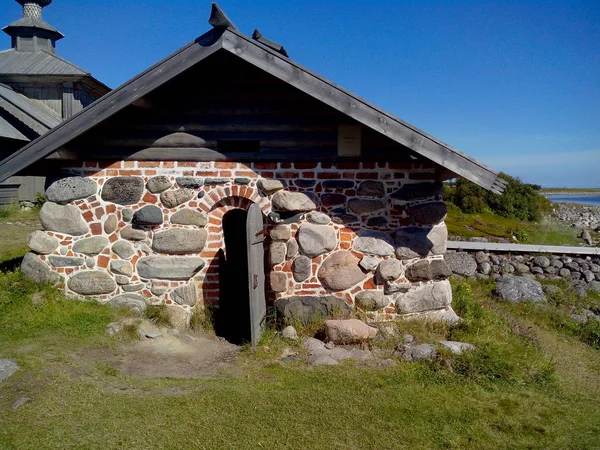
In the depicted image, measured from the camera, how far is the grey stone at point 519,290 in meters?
8.93

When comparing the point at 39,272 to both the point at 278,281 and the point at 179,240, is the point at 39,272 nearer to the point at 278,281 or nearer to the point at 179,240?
the point at 179,240

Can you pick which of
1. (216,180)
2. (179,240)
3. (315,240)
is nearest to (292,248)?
(315,240)

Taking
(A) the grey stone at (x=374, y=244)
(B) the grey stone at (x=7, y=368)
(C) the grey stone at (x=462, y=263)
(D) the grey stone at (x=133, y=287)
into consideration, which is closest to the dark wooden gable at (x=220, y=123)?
(A) the grey stone at (x=374, y=244)

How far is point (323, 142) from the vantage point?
265 inches

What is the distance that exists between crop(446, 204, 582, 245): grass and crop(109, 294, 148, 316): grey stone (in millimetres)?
8210

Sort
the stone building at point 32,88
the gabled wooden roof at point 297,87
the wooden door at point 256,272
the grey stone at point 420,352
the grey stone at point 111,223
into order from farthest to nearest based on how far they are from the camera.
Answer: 1. the stone building at point 32,88
2. the grey stone at point 111,223
3. the wooden door at point 256,272
4. the gabled wooden roof at point 297,87
5. the grey stone at point 420,352

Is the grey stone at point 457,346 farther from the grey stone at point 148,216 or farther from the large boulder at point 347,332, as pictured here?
the grey stone at point 148,216

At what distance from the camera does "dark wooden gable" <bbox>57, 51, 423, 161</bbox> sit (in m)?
6.74

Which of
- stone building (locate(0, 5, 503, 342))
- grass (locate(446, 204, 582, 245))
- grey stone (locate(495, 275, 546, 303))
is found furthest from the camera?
grass (locate(446, 204, 582, 245))

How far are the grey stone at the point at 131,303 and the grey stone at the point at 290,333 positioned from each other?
216 cm

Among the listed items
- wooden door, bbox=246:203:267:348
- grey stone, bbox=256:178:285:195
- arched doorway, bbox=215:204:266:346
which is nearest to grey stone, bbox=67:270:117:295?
arched doorway, bbox=215:204:266:346

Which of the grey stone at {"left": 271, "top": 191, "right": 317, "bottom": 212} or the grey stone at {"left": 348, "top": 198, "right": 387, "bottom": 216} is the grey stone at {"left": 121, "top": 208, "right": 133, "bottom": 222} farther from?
the grey stone at {"left": 348, "top": 198, "right": 387, "bottom": 216}

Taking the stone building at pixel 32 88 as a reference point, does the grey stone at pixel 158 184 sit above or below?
below

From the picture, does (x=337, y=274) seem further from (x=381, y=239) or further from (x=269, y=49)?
(x=269, y=49)
